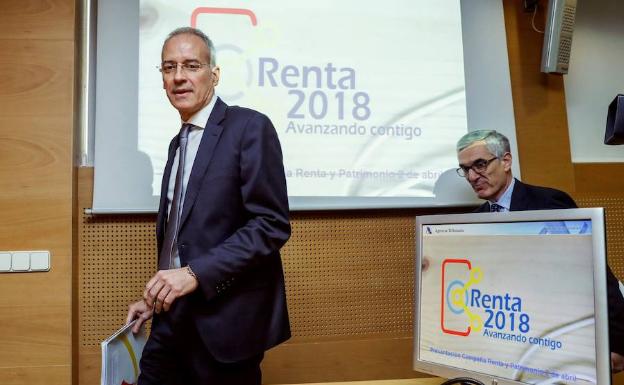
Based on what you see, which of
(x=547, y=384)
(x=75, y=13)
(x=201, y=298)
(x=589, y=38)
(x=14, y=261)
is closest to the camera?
(x=547, y=384)

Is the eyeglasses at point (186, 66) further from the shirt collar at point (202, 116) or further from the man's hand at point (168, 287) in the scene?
the man's hand at point (168, 287)

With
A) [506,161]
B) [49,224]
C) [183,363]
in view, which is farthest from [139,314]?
[506,161]

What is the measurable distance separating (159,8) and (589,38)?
8.08ft

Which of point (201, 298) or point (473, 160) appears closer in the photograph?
point (201, 298)

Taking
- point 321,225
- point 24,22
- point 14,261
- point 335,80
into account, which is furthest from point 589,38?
point 14,261

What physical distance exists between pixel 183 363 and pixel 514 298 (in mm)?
819

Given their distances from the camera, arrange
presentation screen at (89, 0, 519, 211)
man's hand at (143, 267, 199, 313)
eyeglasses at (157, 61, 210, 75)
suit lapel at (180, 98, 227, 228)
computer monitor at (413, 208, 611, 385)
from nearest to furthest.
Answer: computer monitor at (413, 208, 611, 385) → man's hand at (143, 267, 199, 313) → suit lapel at (180, 98, 227, 228) → eyeglasses at (157, 61, 210, 75) → presentation screen at (89, 0, 519, 211)

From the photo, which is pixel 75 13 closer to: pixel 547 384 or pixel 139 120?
pixel 139 120

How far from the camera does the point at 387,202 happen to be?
7.92 feet

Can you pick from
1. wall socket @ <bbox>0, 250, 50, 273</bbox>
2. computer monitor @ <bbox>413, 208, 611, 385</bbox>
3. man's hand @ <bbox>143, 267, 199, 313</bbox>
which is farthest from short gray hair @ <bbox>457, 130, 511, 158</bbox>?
wall socket @ <bbox>0, 250, 50, 273</bbox>

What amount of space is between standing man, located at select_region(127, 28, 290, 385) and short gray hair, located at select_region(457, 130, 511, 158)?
125 centimetres

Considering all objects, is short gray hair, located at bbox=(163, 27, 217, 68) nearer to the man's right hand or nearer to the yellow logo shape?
the man's right hand

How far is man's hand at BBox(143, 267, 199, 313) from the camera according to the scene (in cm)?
112

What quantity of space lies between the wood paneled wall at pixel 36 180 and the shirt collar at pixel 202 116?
44.4 inches
